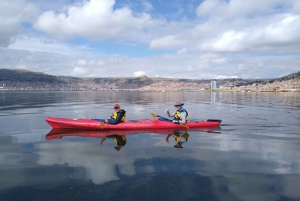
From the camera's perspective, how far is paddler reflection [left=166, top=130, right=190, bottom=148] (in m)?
14.4

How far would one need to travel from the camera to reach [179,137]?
→ 16.1 meters

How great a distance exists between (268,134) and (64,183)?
46.3ft

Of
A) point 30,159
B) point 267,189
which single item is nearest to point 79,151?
point 30,159

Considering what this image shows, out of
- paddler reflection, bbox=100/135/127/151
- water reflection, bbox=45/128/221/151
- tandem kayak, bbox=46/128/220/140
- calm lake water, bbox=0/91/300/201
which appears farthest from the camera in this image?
tandem kayak, bbox=46/128/220/140

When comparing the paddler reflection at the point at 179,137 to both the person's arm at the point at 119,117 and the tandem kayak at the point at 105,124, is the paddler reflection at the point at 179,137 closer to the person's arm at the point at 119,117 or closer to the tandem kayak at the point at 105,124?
the tandem kayak at the point at 105,124

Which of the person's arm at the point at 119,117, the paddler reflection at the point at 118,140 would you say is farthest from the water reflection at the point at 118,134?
the person's arm at the point at 119,117

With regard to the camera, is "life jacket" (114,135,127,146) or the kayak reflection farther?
the kayak reflection

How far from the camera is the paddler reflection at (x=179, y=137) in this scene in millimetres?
14398

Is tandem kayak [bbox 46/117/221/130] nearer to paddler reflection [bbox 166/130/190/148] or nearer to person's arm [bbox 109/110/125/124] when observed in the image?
person's arm [bbox 109/110/125/124]

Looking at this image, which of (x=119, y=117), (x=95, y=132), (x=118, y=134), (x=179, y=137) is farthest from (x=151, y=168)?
(x=95, y=132)

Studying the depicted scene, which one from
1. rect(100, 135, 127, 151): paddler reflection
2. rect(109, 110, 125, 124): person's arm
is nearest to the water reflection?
rect(100, 135, 127, 151): paddler reflection

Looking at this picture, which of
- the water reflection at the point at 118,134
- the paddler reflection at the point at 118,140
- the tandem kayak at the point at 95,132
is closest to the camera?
the paddler reflection at the point at 118,140

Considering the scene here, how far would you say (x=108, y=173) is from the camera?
945 centimetres

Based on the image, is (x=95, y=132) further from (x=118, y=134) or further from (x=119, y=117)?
(x=119, y=117)
